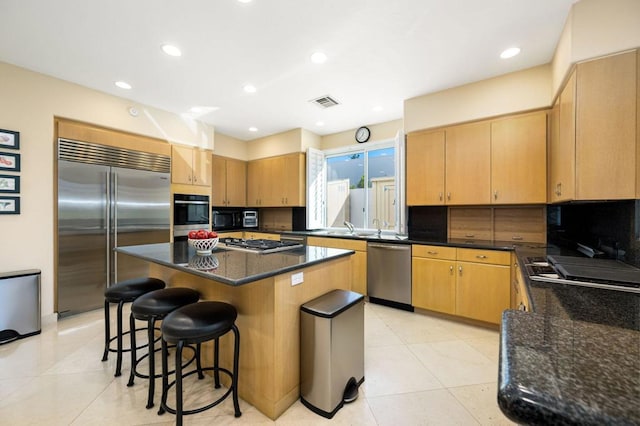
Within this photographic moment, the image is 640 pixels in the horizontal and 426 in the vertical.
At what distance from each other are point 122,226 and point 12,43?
6.76ft

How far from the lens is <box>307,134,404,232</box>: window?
177 inches

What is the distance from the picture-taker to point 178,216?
4.12 metres

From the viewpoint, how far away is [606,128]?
1.85 m

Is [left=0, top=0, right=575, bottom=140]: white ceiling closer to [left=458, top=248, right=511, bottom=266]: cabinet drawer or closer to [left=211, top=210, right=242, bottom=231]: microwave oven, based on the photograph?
[left=458, top=248, right=511, bottom=266]: cabinet drawer

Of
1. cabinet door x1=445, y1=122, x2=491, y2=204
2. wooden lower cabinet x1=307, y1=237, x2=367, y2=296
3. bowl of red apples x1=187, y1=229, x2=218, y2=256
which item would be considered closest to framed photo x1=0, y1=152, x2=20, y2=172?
bowl of red apples x1=187, y1=229, x2=218, y2=256

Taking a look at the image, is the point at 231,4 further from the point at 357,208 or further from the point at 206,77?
the point at 357,208

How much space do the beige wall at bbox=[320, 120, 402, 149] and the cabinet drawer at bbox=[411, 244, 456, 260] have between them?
1877mm

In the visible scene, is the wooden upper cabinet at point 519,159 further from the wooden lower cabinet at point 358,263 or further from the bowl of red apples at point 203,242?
the bowl of red apples at point 203,242

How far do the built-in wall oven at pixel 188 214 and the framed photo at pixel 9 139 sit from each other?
66.7 inches

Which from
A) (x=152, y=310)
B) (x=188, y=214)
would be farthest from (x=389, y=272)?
(x=188, y=214)

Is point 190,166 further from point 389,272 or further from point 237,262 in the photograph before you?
point 389,272

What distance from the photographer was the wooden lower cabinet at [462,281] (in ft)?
8.96

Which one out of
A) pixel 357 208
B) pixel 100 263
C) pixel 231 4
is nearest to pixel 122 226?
pixel 100 263

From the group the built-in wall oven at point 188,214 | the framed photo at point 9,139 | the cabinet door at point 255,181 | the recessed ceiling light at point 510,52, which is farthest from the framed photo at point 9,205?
the recessed ceiling light at point 510,52
